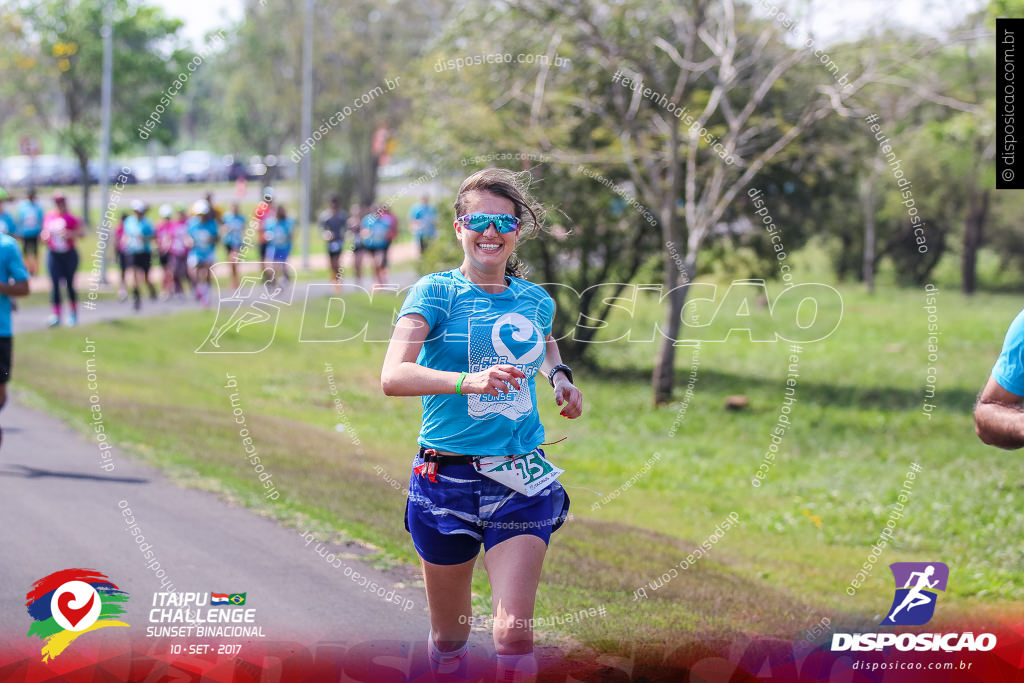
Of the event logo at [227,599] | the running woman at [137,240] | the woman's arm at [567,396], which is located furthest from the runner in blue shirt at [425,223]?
the woman's arm at [567,396]

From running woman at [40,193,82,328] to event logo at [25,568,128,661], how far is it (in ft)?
35.2

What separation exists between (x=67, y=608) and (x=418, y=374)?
247 cm

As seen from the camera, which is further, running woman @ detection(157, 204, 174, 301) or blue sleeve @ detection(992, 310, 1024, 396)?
running woman @ detection(157, 204, 174, 301)

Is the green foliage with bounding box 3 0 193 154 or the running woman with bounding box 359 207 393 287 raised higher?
the green foliage with bounding box 3 0 193 154

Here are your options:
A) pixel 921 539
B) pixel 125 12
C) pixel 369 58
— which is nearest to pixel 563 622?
pixel 921 539

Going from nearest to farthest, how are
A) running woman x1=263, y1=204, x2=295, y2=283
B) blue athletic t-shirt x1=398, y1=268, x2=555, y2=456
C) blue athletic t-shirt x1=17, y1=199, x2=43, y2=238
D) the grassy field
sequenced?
blue athletic t-shirt x1=398, y1=268, x2=555, y2=456 → the grassy field → running woman x1=263, y1=204, x2=295, y2=283 → blue athletic t-shirt x1=17, y1=199, x2=43, y2=238

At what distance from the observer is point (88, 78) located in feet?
103

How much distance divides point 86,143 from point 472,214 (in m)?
30.9

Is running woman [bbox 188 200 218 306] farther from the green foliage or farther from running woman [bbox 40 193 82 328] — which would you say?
the green foliage

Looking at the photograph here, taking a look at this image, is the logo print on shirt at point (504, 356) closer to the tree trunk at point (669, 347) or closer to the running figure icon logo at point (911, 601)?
the running figure icon logo at point (911, 601)

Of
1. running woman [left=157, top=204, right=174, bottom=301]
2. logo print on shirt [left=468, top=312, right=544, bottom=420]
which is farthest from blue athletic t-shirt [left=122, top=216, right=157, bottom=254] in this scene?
logo print on shirt [left=468, top=312, right=544, bottom=420]

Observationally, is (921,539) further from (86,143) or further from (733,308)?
(86,143)

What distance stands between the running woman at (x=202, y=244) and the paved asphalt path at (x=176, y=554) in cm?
1135

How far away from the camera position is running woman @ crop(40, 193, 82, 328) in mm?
14898
